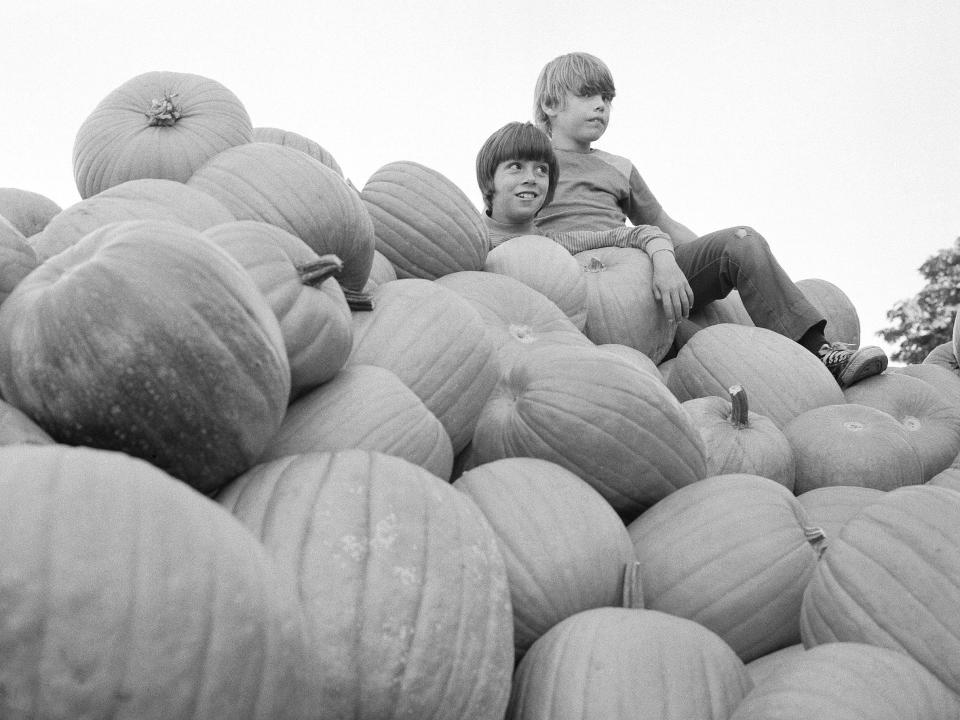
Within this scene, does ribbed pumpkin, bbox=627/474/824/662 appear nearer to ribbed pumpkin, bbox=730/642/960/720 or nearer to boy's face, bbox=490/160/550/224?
ribbed pumpkin, bbox=730/642/960/720

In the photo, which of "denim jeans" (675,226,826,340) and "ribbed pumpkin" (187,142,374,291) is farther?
"denim jeans" (675,226,826,340)

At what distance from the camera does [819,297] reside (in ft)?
15.8

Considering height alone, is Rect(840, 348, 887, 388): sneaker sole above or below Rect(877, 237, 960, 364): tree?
above

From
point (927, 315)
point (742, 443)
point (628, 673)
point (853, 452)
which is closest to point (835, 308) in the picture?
point (853, 452)

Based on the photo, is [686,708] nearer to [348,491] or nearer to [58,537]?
[348,491]

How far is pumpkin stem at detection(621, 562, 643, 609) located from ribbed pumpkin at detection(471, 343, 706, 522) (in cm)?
28

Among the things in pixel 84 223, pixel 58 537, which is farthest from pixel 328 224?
pixel 58 537

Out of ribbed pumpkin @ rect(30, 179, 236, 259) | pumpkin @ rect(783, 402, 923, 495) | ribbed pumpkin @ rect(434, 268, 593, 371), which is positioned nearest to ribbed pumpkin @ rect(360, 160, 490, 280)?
ribbed pumpkin @ rect(434, 268, 593, 371)

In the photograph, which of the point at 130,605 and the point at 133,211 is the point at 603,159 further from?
the point at 130,605

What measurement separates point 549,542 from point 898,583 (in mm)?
597

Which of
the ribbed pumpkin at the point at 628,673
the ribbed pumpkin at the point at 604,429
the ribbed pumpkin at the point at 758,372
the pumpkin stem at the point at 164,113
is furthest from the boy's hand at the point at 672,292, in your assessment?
the ribbed pumpkin at the point at 628,673

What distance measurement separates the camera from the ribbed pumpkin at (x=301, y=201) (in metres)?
2.34

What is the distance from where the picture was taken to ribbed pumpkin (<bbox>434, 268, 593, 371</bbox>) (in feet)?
9.12

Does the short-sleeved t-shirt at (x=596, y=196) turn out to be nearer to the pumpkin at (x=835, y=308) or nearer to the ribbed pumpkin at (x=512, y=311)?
the pumpkin at (x=835, y=308)
